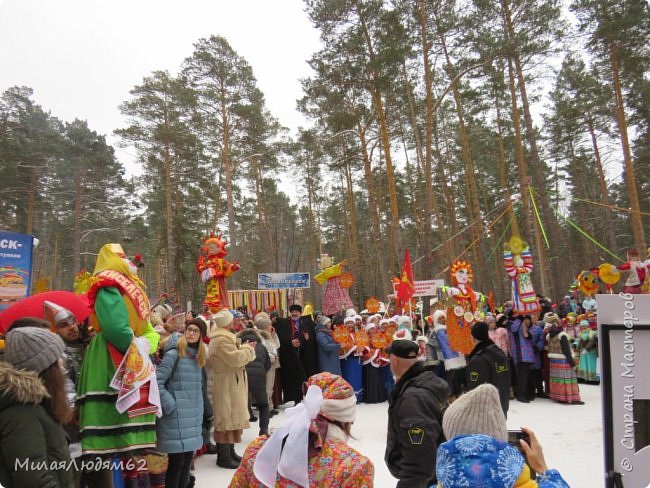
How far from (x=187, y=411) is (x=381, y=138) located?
15709mm

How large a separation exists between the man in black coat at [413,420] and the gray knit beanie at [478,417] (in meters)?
1.02

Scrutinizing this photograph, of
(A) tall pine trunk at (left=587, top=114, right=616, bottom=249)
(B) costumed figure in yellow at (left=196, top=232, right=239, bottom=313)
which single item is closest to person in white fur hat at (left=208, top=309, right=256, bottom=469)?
(B) costumed figure in yellow at (left=196, top=232, right=239, bottom=313)

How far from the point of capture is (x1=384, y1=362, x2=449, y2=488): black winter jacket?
2706 millimetres

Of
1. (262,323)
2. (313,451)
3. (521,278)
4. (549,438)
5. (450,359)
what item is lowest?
(549,438)

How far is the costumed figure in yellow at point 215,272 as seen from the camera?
732 centimetres

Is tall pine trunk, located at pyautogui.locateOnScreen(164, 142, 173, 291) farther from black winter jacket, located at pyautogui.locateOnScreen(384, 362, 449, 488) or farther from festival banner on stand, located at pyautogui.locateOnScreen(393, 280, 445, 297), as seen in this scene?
black winter jacket, located at pyautogui.locateOnScreen(384, 362, 449, 488)

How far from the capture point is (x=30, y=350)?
2.30m

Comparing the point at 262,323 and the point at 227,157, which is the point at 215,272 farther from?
the point at 227,157

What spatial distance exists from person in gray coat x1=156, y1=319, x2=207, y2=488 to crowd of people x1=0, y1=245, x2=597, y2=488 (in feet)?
0.04

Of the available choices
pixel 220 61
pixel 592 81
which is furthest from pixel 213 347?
pixel 592 81

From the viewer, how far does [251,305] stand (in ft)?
66.6

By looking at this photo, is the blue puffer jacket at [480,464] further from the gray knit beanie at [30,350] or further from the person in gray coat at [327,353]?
the person in gray coat at [327,353]

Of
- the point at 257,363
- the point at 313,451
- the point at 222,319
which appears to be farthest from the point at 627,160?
the point at 313,451

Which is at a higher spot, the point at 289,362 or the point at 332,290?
the point at 332,290
